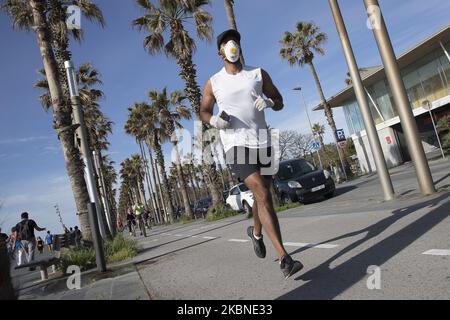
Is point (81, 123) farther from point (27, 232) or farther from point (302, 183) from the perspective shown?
point (302, 183)

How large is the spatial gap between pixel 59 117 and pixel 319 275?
7.85 metres

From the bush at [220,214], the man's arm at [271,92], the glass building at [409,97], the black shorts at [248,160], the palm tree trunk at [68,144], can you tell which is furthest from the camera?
the glass building at [409,97]

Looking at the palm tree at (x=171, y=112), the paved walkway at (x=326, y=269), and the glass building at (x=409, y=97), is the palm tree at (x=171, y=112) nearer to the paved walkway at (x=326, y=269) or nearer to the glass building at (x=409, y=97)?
the glass building at (x=409, y=97)

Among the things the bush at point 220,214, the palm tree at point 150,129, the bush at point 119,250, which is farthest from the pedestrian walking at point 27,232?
the palm tree at point 150,129

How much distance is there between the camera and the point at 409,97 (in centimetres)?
3183

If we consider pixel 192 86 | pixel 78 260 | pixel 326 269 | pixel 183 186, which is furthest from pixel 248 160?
pixel 183 186

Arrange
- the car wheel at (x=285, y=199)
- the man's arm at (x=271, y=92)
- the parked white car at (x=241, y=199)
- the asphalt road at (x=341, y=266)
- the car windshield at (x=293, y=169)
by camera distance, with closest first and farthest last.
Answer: the asphalt road at (x=341, y=266) < the man's arm at (x=271, y=92) < the car wheel at (x=285, y=199) < the car windshield at (x=293, y=169) < the parked white car at (x=241, y=199)

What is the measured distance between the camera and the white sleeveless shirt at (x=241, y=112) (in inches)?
154

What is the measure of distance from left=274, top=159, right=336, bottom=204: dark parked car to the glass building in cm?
1093

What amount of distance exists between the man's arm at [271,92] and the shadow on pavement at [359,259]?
1.55 m

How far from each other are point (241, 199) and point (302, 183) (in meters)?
4.39
